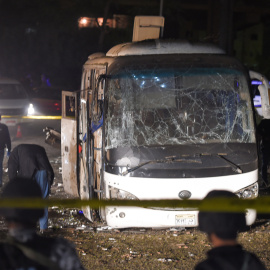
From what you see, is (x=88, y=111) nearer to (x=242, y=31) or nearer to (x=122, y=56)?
(x=122, y=56)

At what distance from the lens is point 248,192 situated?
7762 millimetres

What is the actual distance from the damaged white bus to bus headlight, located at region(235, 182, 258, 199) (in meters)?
0.02

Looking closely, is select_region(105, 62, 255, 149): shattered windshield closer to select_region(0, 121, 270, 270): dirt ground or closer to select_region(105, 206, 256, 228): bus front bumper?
select_region(105, 206, 256, 228): bus front bumper

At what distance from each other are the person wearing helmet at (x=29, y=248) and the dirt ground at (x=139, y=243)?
3.79m

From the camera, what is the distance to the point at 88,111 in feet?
26.7

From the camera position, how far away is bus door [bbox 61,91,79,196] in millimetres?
9125

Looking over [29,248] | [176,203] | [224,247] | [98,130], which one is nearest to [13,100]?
[98,130]

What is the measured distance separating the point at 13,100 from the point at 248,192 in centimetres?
1444

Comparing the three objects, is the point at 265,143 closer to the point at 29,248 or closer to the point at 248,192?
the point at 248,192

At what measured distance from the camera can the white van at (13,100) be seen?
20453 millimetres

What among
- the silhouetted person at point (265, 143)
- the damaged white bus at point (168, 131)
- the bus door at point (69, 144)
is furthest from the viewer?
the silhouetted person at point (265, 143)

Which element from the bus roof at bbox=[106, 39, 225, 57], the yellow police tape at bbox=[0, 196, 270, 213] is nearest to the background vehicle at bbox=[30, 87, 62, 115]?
the bus roof at bbox=[106, 39, 225, 57]

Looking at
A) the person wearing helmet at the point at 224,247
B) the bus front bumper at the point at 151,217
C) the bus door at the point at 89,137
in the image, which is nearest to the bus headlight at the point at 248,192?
the bus front bumper at the point at 151,217

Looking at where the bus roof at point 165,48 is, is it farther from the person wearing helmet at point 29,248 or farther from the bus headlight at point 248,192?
the person wearing helmet at point 29,248
